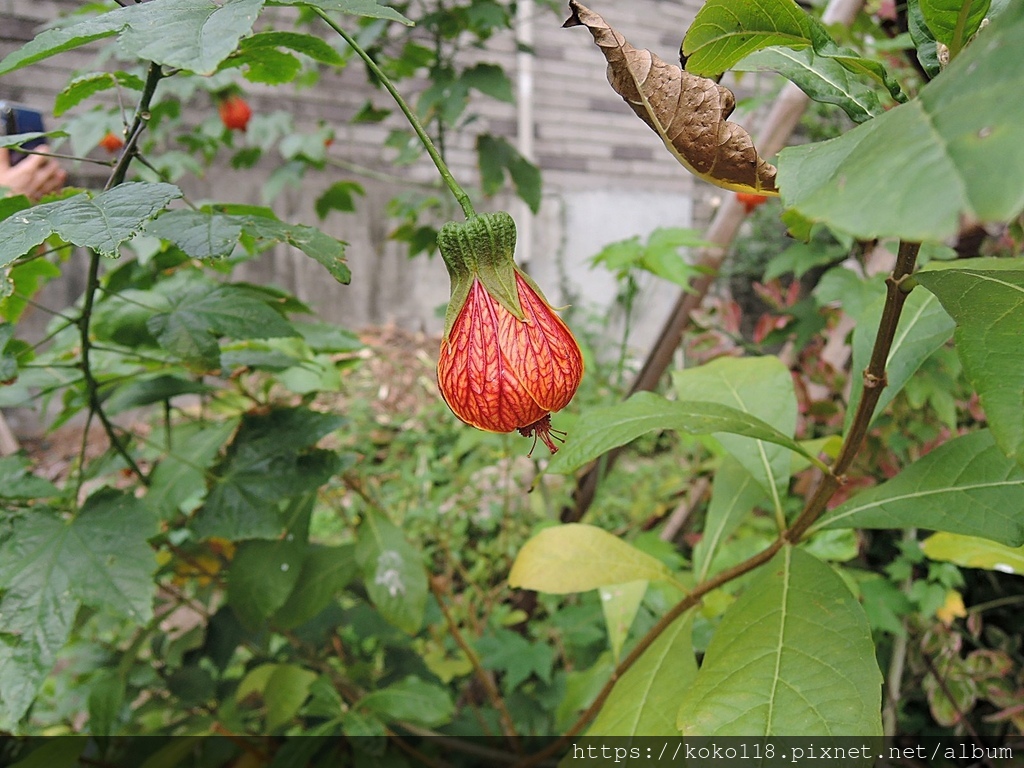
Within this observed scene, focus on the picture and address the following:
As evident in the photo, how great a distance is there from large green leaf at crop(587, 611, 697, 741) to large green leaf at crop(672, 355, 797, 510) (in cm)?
16

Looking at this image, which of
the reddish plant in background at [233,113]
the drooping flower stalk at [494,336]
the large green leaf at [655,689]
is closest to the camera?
the drooping flower stalk at [494,336]

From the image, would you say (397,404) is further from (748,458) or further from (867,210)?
(867,210)

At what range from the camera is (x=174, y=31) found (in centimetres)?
36

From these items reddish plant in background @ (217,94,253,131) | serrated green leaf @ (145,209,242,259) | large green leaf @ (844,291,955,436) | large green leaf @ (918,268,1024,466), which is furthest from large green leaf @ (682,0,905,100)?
reddish plant in background @ (217,94,253,131)

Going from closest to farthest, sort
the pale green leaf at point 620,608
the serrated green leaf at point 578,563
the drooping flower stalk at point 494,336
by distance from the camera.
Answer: the drooping flower stalk at point 494,336 < the serrated green leaf at point 578,563 < the pale green leaf at point 620,608

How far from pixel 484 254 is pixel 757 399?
361 mm

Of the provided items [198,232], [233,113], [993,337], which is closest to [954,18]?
[993,337]

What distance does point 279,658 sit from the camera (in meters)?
1.08

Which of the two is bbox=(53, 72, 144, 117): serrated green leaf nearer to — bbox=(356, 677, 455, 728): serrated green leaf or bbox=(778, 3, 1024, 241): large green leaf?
bbox=(778, 3, 1024, 241): large green leaf

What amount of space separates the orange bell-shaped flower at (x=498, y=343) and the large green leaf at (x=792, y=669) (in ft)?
0.68

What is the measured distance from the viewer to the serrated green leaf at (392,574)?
30.6 inches

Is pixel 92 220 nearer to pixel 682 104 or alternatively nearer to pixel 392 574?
pixel 682 104

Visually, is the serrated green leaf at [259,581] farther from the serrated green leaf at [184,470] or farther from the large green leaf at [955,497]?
the large green leaf at [955,497]

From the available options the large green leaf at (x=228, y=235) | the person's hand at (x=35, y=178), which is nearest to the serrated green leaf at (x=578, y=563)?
the large green leaf at (x=228, y=235)
